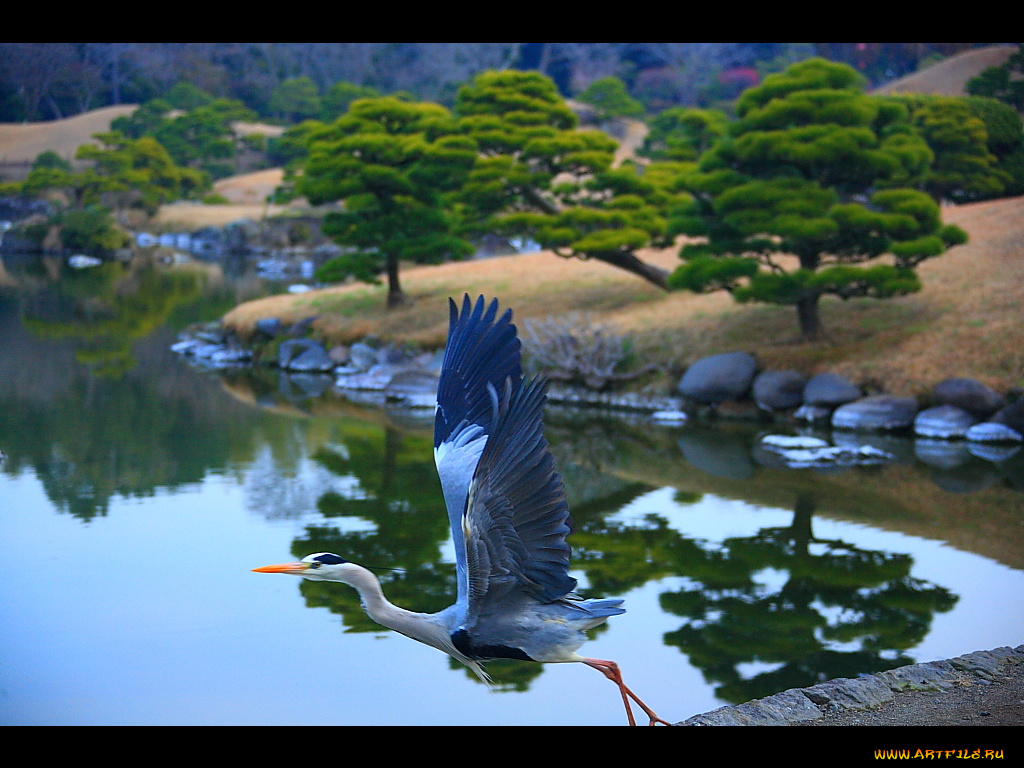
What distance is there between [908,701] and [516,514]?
1490 mm

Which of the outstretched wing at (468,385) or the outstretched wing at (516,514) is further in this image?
the outstretched wing at (468,385)

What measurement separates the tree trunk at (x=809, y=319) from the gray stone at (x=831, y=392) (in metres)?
0.83

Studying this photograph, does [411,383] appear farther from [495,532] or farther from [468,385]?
[495,532]

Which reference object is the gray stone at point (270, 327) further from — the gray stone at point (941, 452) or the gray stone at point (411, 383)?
the gray stone at point (941, 452)

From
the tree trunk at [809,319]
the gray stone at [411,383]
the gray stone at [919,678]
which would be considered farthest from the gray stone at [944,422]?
the gray stone at [919,678]

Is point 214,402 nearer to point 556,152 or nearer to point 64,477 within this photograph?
point 64,477

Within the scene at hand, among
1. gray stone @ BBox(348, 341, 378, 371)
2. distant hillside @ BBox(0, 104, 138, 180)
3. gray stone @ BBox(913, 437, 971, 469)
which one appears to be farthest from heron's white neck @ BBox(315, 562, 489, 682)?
distant hillside @ BBox(0, 104, 138, 180)

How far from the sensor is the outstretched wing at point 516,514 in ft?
7.39

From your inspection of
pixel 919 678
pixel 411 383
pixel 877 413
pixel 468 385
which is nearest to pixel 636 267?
pixel 411 383

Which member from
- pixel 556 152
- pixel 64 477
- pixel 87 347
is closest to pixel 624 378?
pixel 556 152

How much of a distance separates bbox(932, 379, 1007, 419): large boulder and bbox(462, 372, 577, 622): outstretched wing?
6.61 m

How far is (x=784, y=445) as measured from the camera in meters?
7.82

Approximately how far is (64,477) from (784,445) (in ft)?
17.5

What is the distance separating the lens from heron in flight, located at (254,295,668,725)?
229cm
